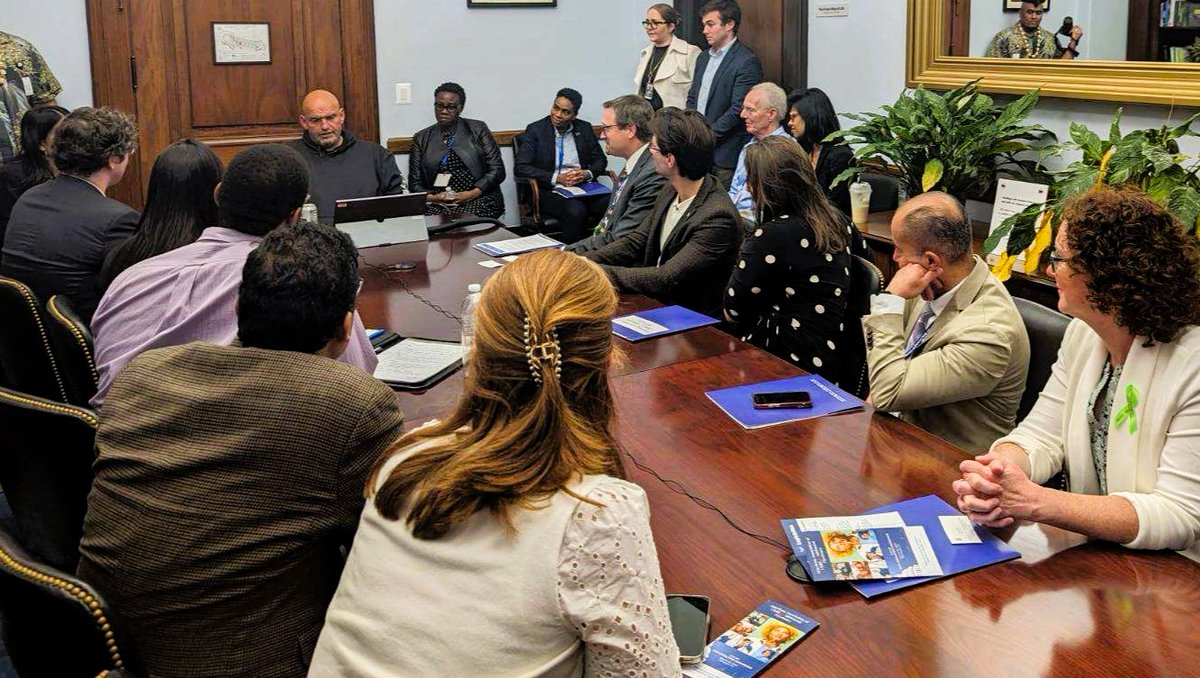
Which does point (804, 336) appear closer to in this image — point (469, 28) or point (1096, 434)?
point (1096, 434)

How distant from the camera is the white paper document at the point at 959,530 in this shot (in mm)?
1704

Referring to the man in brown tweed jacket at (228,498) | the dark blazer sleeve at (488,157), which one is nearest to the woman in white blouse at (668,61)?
the dark blazer sleeve at (488,157)

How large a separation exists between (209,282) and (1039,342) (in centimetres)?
189

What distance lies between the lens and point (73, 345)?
254 centimetres

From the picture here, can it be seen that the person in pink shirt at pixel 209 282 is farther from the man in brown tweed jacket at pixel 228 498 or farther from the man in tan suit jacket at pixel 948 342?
the man in tan suit jacket at pixel 948 342

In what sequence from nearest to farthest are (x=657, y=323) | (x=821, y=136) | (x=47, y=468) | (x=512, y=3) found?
(x=47, y=468) < (x=657, y=323) < (x=821, y=136) < (x=512, y=3)

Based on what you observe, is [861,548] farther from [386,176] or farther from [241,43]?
[241,43]

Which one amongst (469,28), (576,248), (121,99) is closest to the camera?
(576,248)

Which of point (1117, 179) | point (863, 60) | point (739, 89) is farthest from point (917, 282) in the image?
point (739, 89)

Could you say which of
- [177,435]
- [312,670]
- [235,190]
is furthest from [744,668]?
[235,190]

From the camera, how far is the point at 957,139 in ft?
14.4

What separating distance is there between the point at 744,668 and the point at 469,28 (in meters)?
6.25

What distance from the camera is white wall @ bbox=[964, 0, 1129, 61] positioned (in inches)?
160

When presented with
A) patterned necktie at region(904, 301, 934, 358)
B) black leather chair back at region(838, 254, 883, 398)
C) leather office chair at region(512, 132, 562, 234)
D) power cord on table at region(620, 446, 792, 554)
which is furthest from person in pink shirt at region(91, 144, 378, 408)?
leather office chair at region(512, 132, 562, 234)
